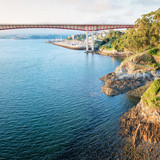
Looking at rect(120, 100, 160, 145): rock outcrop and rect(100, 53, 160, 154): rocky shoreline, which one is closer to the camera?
rect(120, 100, 160, 145): rock outcrop

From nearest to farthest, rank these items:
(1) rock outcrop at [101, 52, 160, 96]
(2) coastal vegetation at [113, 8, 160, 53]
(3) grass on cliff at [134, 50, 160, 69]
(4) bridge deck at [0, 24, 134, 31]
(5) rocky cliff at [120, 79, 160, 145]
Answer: (5) rocky cliff at [120, 79, 160, 145], (1) rock outcrop at [101, 52, 160, 96], (3) grass on cliff at [134, 50, 160, 69], (2) coastal vegetation at [113, 8, 160, 53], (4) bridge deck at [0, 24, 134, 31]

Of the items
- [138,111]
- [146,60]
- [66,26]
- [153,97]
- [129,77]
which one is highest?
[66,26]

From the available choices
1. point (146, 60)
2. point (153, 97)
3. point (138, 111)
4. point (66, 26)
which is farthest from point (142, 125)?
point (66, 26)

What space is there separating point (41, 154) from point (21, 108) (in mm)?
15519

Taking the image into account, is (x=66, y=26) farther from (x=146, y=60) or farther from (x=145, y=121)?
(x=145, y=121)

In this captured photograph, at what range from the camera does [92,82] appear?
171 ft

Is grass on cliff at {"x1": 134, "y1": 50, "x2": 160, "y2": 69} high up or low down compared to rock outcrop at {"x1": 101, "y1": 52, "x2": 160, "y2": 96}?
up

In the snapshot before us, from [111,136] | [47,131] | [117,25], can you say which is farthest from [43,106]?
[117,25]

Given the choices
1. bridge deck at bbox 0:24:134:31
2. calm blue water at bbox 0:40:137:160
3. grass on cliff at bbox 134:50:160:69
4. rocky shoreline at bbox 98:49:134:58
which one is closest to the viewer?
calm blue water at bbox 0:40:137:160

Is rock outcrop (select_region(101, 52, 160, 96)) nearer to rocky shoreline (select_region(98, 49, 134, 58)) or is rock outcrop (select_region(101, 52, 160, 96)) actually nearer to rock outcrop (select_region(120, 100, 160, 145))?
rock outcrop (select_region(120, 100, 160, 145))

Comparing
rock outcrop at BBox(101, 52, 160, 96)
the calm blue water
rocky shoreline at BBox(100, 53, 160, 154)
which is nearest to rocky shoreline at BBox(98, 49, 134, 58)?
rock outcrop at BBox(101, 52, 160, 96)

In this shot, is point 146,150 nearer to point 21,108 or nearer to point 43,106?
point 43,106

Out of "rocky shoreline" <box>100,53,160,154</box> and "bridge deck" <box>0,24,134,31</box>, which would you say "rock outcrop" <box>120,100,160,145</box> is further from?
"bridge deck" <box>0,24,134,31</box>

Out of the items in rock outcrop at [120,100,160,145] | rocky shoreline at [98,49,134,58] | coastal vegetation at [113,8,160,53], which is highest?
coastal vegetation at [113,8,160,53]
